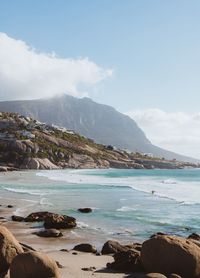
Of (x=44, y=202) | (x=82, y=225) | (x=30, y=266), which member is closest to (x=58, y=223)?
(x=82, y=225)

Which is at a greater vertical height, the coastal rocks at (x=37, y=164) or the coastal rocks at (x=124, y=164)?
the coastal rocks at (x=124, y=164)

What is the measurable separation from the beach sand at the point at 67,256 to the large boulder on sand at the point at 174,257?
4.51 ft

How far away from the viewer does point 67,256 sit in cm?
1878

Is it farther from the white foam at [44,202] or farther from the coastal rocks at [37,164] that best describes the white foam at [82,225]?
the coastal rocks at [37,164]

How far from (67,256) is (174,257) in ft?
18.9

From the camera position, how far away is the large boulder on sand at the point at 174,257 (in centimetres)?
1448

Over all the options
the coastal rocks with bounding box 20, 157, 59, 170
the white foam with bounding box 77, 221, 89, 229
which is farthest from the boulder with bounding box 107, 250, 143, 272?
the coastal rocks with bounding box 20, 157, 59, 170

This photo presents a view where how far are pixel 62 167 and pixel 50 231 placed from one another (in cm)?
12375

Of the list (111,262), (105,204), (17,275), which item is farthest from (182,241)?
(105,204)

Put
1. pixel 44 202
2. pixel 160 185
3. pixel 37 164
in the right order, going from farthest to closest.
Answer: pixel 37 164
pixel 160 185
pixel 44 202

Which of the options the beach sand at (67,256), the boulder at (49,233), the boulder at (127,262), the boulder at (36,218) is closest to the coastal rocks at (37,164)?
the boulder at (36,218)

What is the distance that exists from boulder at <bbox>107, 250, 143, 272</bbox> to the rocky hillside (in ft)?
361

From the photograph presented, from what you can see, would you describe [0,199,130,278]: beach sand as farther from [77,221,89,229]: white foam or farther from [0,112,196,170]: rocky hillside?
[0,112,196,170]: rocky hillside

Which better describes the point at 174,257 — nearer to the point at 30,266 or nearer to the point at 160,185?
the point at 30,266
